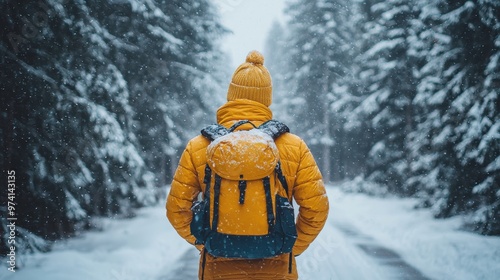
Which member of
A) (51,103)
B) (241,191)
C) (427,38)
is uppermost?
(427,38)

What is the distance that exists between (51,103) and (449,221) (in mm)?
10692

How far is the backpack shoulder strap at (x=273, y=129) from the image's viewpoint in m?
2.41

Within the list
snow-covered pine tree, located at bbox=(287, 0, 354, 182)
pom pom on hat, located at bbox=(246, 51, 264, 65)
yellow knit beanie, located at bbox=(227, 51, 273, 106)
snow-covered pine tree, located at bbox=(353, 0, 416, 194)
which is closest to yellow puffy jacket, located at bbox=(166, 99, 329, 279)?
yellow knit beanie, located at bbox=(227, 51, 273, 106)

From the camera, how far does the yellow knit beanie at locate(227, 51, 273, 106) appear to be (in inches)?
106

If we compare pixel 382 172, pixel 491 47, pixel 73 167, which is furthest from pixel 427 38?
pixel 73 167

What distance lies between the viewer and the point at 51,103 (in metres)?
7.45

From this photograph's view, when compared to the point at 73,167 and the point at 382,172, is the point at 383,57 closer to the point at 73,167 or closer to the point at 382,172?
the point at 382,172

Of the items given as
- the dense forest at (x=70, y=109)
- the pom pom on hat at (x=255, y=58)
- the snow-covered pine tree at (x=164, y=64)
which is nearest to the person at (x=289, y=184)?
the pom pom on hat at (x=255, y=58)

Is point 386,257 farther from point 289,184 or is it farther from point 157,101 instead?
point 157,101

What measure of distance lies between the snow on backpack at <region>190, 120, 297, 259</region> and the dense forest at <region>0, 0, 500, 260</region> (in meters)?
5.98

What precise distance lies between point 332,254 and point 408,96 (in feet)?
35.4

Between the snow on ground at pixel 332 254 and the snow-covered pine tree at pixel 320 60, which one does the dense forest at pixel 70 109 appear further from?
the snow-covered pine tree at pixel 320 60

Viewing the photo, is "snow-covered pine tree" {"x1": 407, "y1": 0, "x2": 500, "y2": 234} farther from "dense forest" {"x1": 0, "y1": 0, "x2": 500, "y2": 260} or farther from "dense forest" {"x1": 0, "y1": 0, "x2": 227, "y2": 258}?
"dense forest" {"x1": 0, "y1": 0, "x2": 227, "y2": 258}

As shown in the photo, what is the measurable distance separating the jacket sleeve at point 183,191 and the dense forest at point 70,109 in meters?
5.52
